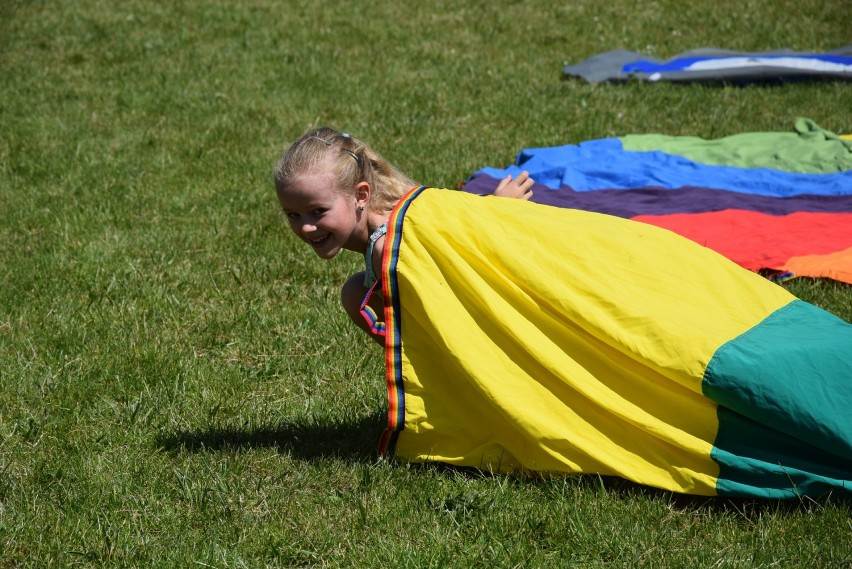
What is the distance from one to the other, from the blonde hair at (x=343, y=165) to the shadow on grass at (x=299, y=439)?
950 mm

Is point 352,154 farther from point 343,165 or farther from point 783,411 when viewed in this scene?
point 783,411

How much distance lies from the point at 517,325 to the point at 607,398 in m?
0.41

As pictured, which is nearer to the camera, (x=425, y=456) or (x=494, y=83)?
(x=425, y=456)

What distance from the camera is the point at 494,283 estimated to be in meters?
3.66

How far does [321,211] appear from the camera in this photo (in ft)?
12.5

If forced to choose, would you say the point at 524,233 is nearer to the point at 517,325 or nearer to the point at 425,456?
the point at 517,325

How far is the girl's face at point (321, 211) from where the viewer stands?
12.3ft

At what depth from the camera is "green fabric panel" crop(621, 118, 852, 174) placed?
700cm

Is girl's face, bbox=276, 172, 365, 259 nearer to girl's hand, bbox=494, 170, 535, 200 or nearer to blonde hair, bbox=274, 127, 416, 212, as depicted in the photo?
blonde hair, bbox=274, 127, 416, 212

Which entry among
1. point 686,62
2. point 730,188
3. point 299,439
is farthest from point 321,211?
point 686,62

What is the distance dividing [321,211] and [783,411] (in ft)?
5.90

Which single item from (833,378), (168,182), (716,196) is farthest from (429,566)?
(168,182)

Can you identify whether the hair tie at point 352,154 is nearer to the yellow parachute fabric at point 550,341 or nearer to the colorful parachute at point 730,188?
the yellow parachute fabric at point 550,341

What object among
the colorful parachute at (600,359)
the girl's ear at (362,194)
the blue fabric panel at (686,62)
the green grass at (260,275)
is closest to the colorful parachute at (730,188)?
the green grass at (260,275)
